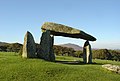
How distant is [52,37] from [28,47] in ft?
19.7

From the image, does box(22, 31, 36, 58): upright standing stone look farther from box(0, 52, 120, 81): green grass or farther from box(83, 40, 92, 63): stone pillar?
box(83, 40, 92, 63): stone pillar

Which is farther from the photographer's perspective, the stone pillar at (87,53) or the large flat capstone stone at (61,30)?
the stone pillar at (87,53)

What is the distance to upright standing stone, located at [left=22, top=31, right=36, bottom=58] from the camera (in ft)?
104

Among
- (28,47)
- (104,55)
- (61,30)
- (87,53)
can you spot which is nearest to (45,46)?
(28,47)

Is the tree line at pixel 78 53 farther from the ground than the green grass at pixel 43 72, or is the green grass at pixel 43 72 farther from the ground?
the tree line at pixel 78 53

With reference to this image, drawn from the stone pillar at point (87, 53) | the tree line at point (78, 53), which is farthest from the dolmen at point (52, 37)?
the tree line at point (78, 53)

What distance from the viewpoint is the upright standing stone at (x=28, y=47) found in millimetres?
31809

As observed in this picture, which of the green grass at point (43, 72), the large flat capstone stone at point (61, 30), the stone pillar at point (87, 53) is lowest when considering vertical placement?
the green grass at point (43, 72)

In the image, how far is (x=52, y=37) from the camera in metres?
37.2

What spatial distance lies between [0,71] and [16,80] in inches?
104

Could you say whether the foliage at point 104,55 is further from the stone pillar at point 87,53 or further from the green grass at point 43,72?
the green grass at point 43,72

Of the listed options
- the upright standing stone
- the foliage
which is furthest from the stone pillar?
the foliage

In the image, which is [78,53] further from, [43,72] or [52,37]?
[43,72]

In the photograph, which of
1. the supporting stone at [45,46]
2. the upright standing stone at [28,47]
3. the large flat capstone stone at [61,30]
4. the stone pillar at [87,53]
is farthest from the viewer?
the stone pillar at [87,53]
